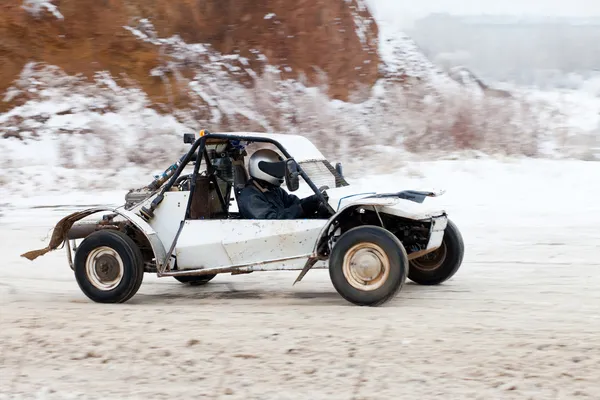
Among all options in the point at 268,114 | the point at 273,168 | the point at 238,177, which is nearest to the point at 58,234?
the point at 238,177

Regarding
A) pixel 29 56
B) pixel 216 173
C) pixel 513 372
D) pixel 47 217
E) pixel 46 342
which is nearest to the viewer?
pixel 513 372

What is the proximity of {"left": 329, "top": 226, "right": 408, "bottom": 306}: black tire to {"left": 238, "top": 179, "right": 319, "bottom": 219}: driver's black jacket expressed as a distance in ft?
2.28

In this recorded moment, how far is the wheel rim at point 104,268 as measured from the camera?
904 centimetres

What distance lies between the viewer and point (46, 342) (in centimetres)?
735

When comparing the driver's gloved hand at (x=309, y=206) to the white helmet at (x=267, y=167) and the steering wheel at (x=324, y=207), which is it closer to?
the steering wheel at (x=324, y=207)

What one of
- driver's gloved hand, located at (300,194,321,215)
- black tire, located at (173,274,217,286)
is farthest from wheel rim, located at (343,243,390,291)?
black tire, located at (173,274,217,286)

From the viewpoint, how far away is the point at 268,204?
883 cm

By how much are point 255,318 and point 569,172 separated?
1344cm

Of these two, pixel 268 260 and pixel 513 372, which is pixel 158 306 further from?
pixel 513 372

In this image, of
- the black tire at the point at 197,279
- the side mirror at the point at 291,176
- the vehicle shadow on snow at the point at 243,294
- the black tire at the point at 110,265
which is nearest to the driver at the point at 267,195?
the side mirror at the point at 291,176

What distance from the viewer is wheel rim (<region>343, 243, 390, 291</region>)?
8.16m

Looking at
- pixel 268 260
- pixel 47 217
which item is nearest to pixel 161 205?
pixel 268 260

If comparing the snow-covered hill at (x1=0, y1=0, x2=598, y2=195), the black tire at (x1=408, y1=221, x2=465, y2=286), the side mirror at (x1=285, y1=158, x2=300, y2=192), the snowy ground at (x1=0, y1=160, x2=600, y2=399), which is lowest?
the snowy ground at (x1=0, y1=160, x2=600, y2=399)

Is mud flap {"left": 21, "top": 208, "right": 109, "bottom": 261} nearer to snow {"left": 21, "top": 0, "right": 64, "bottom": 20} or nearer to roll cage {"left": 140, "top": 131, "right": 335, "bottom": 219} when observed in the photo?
roll cage {"left": 140, "top": 131, "right": 335, "bottom": 219}
